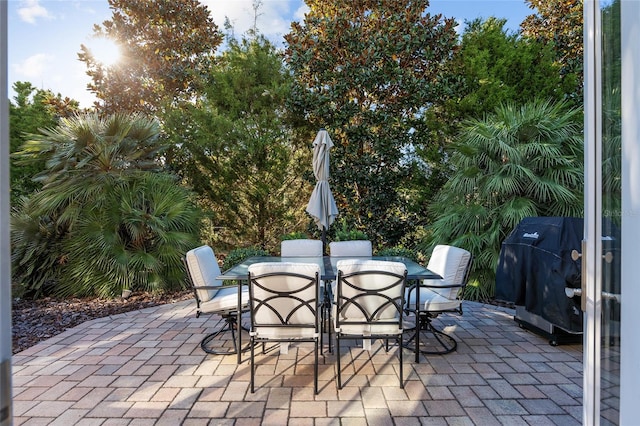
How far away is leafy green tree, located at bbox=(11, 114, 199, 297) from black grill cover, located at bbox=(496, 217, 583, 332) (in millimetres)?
4469

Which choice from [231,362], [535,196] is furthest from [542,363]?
[535,196]

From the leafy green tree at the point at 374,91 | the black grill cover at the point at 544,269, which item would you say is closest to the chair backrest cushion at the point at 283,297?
the black grill cover at the point at 544,269

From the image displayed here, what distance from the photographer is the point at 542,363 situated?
10.3 ft

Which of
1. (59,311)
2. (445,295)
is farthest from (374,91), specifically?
(59,311)

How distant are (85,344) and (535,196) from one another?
604cm

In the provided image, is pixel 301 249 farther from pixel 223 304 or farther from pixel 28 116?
pixel 28 116

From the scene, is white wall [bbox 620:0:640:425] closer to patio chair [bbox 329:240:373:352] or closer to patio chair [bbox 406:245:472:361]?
patio chair [bbox 406:245:472:361]

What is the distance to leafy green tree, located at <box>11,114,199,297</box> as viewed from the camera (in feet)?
17.6

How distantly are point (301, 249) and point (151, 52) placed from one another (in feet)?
27.3

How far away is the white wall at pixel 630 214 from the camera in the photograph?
1.04 meters

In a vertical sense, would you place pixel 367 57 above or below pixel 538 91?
above

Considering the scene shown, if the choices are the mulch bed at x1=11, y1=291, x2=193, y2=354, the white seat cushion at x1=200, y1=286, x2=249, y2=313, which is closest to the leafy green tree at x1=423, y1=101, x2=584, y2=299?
the white seat cushion at x1=200, y1=286, x2=249, y2=313

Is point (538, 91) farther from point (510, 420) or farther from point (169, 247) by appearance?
point (169, 247)

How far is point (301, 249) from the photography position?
4.67 meters
